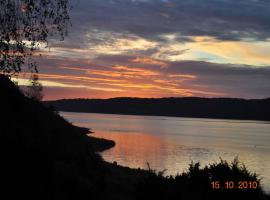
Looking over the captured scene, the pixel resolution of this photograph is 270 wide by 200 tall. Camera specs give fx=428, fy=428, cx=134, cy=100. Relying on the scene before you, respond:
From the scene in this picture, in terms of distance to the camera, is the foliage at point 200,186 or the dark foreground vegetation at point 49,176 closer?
the dark foreground vegetation at point 49,176

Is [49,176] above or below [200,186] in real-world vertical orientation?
above

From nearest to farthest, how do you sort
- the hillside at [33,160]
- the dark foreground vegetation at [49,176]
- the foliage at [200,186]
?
the hillside at [33,160], the dark foreground vegetation at [49,176], the foliage at [200,186]

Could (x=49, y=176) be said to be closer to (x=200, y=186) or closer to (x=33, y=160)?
(x=33, y=160)

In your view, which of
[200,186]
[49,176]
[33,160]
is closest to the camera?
[33,160]

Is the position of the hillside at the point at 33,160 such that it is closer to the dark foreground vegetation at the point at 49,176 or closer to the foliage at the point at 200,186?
the dark foreground vegetation at the point at 49,176

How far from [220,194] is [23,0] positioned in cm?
1000

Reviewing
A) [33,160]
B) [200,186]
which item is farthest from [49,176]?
[200,186]

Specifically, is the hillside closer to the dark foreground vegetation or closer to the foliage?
the dark foreground vegetation

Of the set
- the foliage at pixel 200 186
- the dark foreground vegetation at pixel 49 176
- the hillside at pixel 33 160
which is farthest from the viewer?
the foliage at pixel 200 186

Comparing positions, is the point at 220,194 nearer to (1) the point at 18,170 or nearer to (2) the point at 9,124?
(1) the point at 18,170

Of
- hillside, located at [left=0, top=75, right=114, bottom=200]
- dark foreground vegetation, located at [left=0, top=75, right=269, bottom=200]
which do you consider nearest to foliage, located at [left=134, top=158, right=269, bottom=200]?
dark foreground vegetation, located at [left=0, top=75, right=269, bottom=200]

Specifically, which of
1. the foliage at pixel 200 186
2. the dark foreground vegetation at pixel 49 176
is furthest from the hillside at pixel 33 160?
the foliage at pixel 200 186

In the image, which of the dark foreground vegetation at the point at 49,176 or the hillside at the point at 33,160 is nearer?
the hillside at the point at 33,160

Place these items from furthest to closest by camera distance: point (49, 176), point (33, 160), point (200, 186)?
point (200, 186) → point (49, 176) → point (33, 160)
